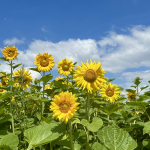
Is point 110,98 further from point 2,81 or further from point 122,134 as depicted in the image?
point 2,81

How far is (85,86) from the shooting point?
247cm

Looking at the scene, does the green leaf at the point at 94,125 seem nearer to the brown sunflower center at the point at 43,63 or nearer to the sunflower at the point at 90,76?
the sunflower at the point at 90,76

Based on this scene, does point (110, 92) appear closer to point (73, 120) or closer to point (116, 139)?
point (73, 120)

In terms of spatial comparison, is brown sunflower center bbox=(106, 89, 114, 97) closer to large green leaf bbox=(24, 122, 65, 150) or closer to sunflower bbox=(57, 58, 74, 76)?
sunflower bbox=(57, 58, 74, 76)

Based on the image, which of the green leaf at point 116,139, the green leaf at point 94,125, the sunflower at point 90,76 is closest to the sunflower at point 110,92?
the sunflower at point 90,76

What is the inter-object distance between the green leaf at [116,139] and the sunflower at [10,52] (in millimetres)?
3543

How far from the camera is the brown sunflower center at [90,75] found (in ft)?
8.09

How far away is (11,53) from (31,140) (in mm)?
3337

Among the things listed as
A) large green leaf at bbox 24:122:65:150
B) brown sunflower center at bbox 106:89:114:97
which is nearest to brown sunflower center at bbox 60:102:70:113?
large green leaf at bbox 24:122:65:150

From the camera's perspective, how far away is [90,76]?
2486mm

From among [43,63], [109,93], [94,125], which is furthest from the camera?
[43,63]

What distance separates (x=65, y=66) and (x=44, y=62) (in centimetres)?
55

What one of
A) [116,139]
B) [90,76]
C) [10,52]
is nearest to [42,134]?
[116,139]

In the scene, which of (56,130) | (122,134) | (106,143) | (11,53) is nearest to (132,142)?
(122,134)
